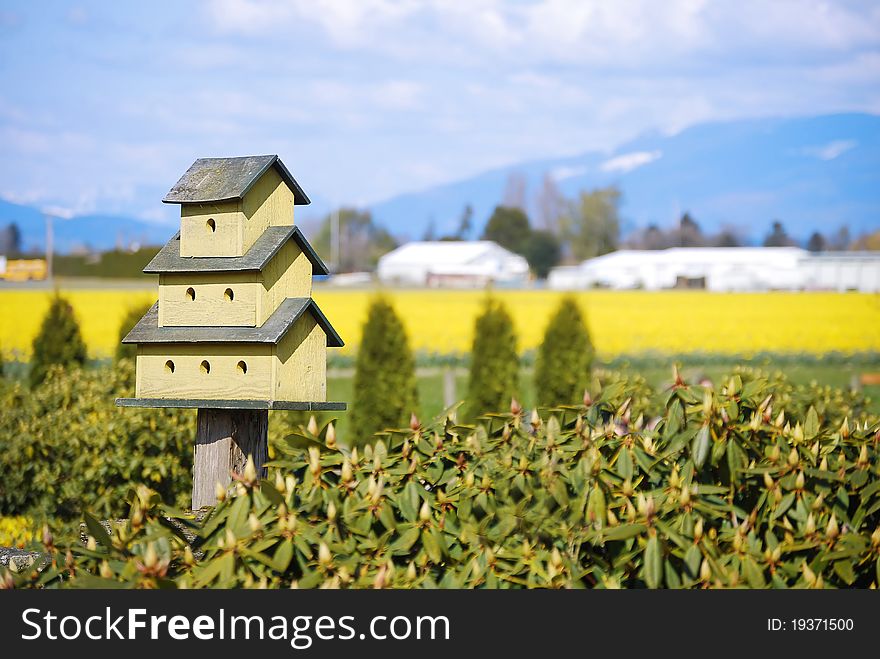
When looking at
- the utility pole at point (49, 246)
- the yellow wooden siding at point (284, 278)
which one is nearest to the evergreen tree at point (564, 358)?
the yellow wooden siding at point (284, 278)

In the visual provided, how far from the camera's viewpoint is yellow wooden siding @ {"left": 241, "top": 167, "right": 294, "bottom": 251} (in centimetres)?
367

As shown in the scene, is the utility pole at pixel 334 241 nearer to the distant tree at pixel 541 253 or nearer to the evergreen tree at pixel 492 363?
the distant tree at pixel 541 253

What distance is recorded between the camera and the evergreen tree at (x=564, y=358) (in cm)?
1176

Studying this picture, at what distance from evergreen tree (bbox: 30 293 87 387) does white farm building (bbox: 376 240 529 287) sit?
2260 centimetres

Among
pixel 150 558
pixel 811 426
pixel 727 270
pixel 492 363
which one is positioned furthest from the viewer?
pixel 727 270

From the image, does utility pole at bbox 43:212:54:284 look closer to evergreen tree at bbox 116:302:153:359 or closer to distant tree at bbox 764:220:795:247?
evergreen tree at bbox 116:302:153:359

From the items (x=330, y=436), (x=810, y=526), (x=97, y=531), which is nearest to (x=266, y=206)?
(x=330, y=436)

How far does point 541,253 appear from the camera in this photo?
3566cm

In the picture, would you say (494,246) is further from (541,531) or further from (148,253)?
(541,531)

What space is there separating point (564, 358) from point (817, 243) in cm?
2783

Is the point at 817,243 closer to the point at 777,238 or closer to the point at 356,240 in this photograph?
the point at 777,238
